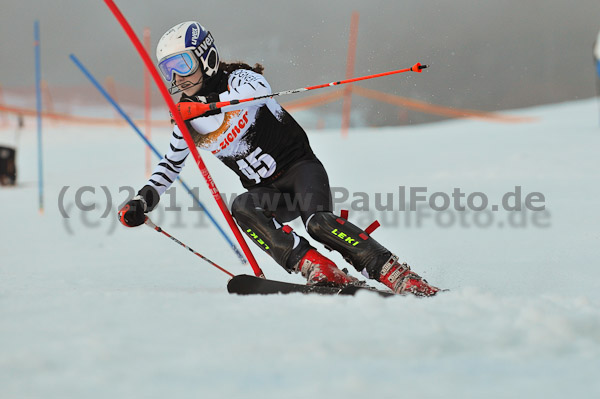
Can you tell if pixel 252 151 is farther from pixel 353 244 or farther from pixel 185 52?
pixel 353 244

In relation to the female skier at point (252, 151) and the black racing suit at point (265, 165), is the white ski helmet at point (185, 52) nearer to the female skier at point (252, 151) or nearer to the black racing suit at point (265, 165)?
the female skier at point (252, 151)

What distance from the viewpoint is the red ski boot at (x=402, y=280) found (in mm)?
2578

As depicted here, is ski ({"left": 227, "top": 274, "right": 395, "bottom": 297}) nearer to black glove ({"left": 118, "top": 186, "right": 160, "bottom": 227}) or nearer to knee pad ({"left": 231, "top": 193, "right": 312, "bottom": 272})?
knee pad ({"left": 231, "top": 193, "right": 312, "bottom": 272})

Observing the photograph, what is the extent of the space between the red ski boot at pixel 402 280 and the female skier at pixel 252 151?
0.14m

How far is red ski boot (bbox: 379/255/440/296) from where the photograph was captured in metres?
2.58

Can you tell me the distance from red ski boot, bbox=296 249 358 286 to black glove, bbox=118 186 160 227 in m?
0.91

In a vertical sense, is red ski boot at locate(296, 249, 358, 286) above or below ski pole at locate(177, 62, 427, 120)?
below

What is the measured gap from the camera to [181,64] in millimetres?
2953

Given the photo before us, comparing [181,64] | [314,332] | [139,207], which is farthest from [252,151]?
[314,332]

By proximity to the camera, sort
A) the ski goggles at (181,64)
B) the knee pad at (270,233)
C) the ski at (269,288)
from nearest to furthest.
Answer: the ski at (269,288), the knee pad at (270,233), the ski goggles at (181,64)

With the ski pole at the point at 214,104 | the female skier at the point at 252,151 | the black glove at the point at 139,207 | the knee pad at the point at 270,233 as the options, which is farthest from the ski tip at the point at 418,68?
the black glove at the point at 139,207

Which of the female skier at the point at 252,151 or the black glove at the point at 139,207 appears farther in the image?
the black glove at the point at 139,207

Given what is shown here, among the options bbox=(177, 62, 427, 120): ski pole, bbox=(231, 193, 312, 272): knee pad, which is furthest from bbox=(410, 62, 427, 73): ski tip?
bbox=(231, 193, 312, 272): knee pad

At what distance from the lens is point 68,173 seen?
12.2 metres
